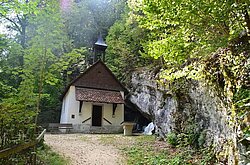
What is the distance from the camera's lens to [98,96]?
16969 millimetres

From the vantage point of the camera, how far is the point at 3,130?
13.7 feet

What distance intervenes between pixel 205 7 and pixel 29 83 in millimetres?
4365

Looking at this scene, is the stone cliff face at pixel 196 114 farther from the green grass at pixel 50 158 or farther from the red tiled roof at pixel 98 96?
the green grass at pixel 50 158

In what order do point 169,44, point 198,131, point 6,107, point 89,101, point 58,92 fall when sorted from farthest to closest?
point 58,92, point 89,101, point 198,131, point 169,44, point 6,107

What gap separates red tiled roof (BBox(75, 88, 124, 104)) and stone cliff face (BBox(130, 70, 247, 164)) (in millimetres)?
3823

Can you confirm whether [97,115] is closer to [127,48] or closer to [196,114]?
[127,48]

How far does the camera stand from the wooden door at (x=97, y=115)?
58.2 feet

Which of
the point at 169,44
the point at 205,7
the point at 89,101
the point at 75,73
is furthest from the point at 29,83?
the point at 75,73

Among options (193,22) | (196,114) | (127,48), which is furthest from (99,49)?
(193,22)

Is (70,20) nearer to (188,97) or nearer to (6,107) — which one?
(188,97)

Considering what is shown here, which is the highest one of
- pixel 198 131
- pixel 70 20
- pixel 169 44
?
pixel 70 20

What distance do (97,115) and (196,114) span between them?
1146cm

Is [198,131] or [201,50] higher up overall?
[201,50]

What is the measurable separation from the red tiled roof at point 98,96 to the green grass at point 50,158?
8.39m
